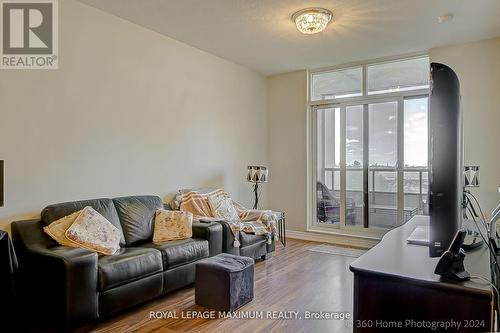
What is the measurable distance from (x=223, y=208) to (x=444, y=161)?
3120 millimetres

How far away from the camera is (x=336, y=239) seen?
5.26m

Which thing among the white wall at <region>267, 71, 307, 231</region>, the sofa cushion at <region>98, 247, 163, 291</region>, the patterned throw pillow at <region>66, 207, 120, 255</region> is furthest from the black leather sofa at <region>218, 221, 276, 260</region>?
the white wall at <region>267, 71, 307, 231</region>

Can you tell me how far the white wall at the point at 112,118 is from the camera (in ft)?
9.41

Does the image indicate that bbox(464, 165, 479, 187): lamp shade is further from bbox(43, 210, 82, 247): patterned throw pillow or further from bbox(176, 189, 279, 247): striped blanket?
bbox(43, 210, 82, 247): patterned throw pillow

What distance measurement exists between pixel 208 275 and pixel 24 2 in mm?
2933

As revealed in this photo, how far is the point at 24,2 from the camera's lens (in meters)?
2.99

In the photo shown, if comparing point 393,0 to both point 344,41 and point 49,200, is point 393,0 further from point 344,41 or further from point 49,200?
point 49,200

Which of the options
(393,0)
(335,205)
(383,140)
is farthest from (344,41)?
(335,205)

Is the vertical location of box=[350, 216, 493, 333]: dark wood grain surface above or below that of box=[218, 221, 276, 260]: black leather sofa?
above

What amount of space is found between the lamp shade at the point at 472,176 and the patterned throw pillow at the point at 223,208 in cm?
272

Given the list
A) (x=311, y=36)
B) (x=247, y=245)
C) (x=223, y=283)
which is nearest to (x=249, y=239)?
(x=247, y=245)

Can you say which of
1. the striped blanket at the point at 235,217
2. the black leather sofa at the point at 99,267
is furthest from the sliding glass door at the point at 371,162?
the black leather sofa at the point at 99,267

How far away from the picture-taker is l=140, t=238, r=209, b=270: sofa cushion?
2963 millimetres

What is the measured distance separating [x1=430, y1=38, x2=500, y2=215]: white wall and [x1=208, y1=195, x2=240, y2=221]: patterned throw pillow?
121 inches
